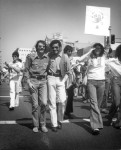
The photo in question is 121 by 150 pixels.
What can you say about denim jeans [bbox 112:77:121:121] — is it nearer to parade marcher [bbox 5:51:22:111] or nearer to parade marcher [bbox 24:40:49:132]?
parade marcher [bbox 24:40:49:132]

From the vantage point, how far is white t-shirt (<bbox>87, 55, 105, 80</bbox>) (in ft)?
17.7

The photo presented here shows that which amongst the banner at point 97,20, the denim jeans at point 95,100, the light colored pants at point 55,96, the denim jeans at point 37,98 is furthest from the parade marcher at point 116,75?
the banner at point 97,20

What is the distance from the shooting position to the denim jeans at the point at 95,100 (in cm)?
530

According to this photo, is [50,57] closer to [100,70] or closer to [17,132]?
[100,70]

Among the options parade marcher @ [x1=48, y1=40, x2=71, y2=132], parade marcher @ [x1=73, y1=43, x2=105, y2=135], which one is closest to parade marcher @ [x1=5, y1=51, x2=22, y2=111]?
parade marcher @ [x1=48, y1=40, x2=71, y2=132]

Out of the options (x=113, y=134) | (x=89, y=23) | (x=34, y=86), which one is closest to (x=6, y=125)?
(x=34, y=86)

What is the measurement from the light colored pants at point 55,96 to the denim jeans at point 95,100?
0.65 metres

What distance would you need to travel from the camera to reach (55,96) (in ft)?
17.9

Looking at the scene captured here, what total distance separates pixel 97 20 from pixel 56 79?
3851 millimetres

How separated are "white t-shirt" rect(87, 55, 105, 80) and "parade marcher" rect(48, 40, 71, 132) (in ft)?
1.75

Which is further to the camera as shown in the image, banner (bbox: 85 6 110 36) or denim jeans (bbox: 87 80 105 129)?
banner (bbox: 85 6 110 36)

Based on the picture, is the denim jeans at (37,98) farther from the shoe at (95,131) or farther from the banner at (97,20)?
the banner at (97,20)

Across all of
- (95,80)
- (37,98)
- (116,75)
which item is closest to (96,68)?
(95,80)

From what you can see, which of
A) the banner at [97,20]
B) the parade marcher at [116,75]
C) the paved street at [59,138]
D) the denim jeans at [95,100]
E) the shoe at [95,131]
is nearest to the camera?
the paved street at [59,138]
